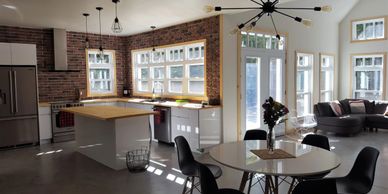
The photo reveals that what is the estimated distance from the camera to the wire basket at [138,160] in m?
4.85

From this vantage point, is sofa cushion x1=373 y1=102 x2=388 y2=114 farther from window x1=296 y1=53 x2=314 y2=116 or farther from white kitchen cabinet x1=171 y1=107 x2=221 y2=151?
white kitchen cabinet x1=171 y1=107 x2=221 y2=151

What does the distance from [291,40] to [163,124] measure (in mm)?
3918

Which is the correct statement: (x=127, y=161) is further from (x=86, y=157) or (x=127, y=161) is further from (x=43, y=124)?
(x=43, y=124)

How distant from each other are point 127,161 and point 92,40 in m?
4.55

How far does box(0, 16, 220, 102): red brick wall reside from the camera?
623 centimetres

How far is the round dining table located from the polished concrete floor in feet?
3.14

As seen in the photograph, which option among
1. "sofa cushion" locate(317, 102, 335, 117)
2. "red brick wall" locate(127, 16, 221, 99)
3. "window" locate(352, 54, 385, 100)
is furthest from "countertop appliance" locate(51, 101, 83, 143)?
"window" locate(352, 54, 385, 100)

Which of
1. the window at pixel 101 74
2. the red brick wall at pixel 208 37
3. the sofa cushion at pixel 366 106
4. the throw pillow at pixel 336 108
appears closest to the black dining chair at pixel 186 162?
the red brick wall at pixel 208 37

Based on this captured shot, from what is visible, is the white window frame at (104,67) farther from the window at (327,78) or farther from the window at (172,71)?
the window at (327,78)

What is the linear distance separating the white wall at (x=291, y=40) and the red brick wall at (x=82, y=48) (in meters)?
0.23

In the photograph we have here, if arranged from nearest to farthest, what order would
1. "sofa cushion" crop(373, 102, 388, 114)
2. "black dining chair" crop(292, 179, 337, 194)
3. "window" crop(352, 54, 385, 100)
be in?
A: "black dining chair" crop(292, 179, 337, 194), "sofa cushion" crop(373, 102, 388, 114), "window" crop(352, 54, 385, 100)

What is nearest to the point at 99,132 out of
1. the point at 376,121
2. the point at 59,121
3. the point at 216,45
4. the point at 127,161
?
the point at 127,161

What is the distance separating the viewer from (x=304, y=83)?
8398 millimetres

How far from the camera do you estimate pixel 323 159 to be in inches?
110
